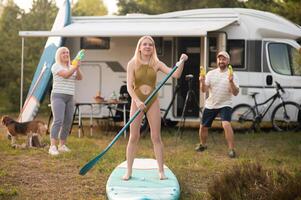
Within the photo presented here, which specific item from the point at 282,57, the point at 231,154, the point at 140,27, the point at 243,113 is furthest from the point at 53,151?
the point at 282,57

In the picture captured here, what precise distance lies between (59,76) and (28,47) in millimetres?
10709

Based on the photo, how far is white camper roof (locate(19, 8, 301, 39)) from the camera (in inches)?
411

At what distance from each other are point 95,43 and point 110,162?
4.73 metres

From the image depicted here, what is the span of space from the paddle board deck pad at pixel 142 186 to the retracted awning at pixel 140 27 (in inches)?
176

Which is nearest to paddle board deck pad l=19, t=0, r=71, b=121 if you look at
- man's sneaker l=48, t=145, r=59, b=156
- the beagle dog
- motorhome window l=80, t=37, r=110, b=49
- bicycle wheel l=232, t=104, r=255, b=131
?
motorhome window l=80, t=37, r=110, b=49

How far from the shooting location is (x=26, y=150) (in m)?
8.70

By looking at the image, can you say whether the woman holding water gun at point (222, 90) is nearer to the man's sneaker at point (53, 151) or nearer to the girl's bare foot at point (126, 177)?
the man's sneaker at point (53, 151)

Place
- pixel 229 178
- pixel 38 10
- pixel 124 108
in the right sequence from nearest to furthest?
pixel 229 178
pixel 124 108
pixel 38 10

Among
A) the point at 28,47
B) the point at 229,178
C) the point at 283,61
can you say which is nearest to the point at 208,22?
the point at 283,61

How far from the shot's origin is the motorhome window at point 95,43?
38.4ft

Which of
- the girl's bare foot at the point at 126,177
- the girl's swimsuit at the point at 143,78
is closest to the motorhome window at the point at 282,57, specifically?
the girl's swimsuit at the point at 143,78

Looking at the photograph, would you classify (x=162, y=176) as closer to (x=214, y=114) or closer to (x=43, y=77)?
(x=214, y=114)

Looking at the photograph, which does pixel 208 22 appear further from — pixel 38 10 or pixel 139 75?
pixel 38 10

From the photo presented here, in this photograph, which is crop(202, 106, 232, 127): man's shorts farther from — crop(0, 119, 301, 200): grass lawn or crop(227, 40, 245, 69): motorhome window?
crop(227, 40, 245, 69): motorhome window
